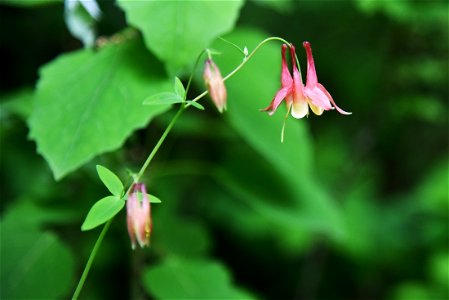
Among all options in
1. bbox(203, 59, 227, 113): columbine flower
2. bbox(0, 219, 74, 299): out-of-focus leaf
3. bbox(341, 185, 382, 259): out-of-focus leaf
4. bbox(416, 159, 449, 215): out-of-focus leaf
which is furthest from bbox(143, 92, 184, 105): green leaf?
bbox(341, 185, 382, 259): out-of-focus leaf

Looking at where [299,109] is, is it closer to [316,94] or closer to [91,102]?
[316,94]

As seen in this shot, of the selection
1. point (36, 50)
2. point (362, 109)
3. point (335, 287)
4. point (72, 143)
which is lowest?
point (335, 287)

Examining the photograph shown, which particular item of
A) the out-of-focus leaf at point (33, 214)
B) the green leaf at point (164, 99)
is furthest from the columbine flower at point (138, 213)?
the out-of-focus leaf at point (33, 214)

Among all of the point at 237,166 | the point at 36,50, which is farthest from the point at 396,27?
the point at 36,50

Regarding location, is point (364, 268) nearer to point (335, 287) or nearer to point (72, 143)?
point (335, 287)

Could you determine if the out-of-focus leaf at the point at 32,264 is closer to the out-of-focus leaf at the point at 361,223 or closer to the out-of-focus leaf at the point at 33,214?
the out-of-focus leaf at the point at 33,214
